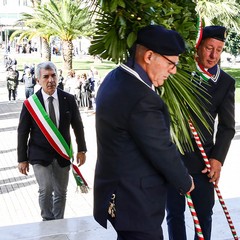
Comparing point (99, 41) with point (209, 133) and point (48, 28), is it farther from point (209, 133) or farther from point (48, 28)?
point (48, 28)

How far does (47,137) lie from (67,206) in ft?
8.04

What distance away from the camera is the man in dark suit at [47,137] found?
15.7 ft

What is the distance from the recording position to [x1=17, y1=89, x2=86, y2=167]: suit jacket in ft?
15.7

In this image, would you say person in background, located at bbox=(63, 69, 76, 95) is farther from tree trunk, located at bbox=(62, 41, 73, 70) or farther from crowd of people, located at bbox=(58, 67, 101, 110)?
tree trunk, located at bbox=(62, 41, 73, 70)

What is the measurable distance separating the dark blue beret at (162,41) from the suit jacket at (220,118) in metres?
0.91

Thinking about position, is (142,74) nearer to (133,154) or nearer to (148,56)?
(148,56)

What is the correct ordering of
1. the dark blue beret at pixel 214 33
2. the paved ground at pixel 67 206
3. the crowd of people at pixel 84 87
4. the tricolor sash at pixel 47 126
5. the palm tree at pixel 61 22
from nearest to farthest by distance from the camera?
1. the dark blue beret at pixel 214 33
2. the paved ground at pixel 67 206
3. the tricolor sash at pixel 47 126
4. the crowd of people at pixel 84 87
5. the palm tree at pixel 61 22

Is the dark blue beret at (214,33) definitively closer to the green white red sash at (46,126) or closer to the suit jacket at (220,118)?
the suit jacket at (220,118)

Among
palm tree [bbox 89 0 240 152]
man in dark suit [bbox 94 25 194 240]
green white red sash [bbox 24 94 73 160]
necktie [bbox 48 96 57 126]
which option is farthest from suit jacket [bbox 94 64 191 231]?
necktie [bbox 48 96 57 126]

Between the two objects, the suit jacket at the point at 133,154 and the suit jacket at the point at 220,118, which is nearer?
the suit jacket at the point at 133,154

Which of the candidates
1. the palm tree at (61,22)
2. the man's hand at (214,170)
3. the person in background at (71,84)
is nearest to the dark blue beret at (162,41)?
the man's hand at (214,170)

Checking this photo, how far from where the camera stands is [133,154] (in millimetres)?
2533

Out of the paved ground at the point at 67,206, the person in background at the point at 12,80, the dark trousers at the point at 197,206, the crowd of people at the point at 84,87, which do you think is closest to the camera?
the dark trousers at the point at 197,206

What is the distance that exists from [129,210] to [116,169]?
0.72ft
